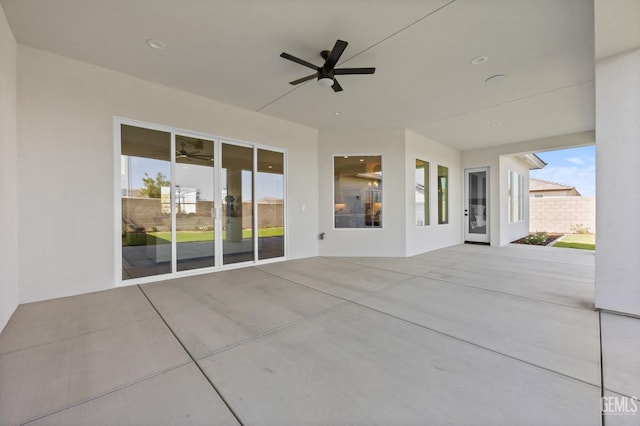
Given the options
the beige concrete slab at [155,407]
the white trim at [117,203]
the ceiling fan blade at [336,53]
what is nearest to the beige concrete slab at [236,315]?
the beige concrete slab at [155,407]

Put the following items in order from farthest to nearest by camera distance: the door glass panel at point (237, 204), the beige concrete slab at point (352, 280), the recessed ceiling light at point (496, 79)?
the door glass panel at point (237, 204)
the recessed ceiling light at point (496, 79)
the beige concrete slab at point (352, 280)

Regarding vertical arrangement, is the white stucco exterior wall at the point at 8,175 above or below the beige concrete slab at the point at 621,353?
above

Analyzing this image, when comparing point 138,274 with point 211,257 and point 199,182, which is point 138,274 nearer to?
point 211,257

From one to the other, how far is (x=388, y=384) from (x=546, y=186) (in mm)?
18284

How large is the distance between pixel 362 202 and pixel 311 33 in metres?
3.91

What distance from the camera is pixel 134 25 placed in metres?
2.73

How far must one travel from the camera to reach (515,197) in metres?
8.88

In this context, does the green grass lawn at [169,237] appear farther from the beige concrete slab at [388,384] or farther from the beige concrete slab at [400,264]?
the beige concrete slab at [388,384]

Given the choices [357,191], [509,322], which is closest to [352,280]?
[509,322]

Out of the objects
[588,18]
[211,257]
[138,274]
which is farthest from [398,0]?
[138,274]

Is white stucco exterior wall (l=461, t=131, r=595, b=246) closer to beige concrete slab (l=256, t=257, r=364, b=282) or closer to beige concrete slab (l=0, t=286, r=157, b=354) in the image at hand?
beige concrete slab (l=256, t=257, r=364, b=282)

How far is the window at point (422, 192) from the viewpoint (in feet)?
21.2

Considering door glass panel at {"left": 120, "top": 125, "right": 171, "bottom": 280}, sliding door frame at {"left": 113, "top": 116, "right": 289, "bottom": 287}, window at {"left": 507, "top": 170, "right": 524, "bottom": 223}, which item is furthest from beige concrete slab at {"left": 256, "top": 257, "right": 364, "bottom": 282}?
window at {"left": 507, "top": 170, "right": 524, "bottom": 223}

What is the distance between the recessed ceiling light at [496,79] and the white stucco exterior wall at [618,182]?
113cm
